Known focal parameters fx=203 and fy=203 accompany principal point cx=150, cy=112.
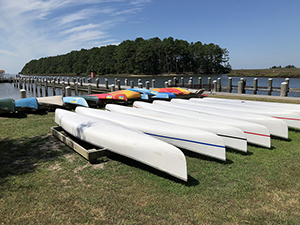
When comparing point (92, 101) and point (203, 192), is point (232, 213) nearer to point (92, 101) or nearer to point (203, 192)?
point (203, 192)

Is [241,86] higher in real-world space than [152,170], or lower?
higher

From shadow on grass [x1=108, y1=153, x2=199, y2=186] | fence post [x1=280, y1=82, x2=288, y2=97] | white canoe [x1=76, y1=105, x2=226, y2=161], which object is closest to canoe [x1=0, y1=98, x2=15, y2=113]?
white canoe [x1=76, y1=105, x2=226, y2=161]

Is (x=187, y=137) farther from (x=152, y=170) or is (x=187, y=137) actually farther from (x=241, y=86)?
(x=241, y=86)

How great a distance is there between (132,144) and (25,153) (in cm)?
264

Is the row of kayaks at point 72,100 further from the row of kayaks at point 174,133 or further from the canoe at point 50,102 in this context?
the row of kayaks at point 174,133

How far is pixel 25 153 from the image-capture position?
4641 millimetres

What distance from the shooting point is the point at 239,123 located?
210 inches

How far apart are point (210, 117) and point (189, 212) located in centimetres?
355

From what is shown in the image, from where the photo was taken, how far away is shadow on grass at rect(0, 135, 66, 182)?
154 inches

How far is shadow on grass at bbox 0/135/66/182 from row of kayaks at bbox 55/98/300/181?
63cm

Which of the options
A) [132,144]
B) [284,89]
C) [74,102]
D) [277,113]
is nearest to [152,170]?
[132,144]

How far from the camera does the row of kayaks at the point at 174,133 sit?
11.8ft

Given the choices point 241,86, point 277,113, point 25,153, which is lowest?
point 25,153

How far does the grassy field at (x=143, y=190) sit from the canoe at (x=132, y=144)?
284 millimetres
